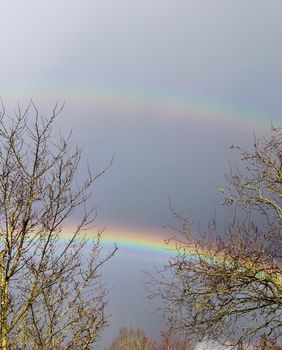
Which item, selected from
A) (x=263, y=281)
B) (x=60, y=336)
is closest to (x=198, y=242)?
(x=263, y=281)

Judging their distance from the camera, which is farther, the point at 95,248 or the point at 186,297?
the point at 186,297

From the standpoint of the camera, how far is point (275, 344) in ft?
27.4

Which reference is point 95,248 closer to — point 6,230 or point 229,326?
point 6,230

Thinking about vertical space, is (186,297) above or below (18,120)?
below

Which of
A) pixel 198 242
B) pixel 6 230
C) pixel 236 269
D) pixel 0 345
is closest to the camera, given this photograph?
pixel 0 345

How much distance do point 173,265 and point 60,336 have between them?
4.14 meters

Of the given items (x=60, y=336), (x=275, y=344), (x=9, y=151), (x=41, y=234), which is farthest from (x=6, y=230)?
(x=275, y=344)

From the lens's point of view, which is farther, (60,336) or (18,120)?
(18,120)

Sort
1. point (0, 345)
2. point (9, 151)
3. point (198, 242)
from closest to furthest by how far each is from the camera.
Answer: point (0, 345), point (9, 151), point (198, 242)

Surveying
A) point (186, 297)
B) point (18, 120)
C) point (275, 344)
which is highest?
point (18, 120)

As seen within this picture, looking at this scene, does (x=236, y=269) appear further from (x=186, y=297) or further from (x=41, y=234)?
(x=41, y=234)

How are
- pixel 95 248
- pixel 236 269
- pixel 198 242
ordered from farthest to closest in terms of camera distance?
1. pixel 198 242
2. pixel 236 269
3. pixel 95 248

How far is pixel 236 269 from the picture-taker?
7.90 m

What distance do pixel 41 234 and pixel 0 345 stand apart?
944mm
